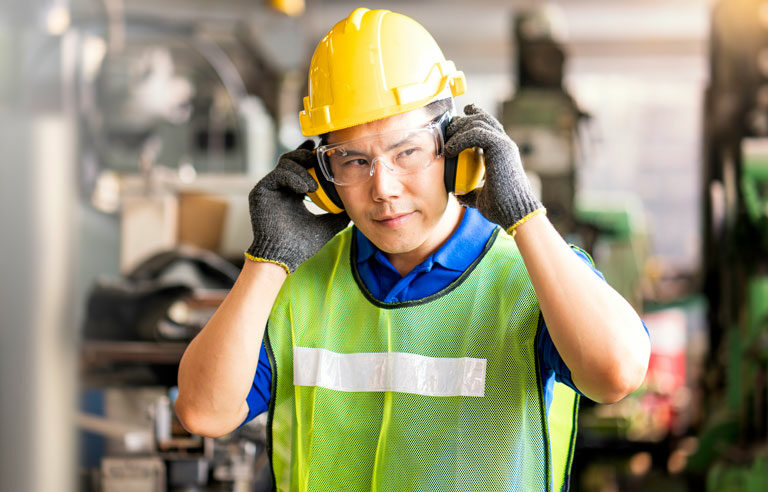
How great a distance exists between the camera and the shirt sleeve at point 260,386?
1643 mm

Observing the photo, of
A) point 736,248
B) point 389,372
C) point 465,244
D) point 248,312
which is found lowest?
point 736,248

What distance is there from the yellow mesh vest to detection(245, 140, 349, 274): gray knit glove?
0.43 ft

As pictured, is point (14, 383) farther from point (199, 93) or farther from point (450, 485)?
point (199, 93)

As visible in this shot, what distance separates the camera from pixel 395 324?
1.60m

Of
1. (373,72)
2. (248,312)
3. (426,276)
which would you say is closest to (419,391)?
(426,276)

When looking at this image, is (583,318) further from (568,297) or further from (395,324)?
(395,324)

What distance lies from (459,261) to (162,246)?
2.60 meters

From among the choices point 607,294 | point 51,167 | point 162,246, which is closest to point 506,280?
point 607,294

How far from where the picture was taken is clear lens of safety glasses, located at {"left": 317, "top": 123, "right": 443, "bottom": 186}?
4.96 ft

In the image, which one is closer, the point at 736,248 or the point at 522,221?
the point at 522,221

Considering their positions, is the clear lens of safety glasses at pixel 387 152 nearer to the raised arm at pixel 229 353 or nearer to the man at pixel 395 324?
the man at pixel 395 324

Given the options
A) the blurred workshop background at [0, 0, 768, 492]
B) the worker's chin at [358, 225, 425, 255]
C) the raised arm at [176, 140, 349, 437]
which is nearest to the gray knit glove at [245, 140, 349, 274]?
the raised arm at [176, 140, 349, 437]

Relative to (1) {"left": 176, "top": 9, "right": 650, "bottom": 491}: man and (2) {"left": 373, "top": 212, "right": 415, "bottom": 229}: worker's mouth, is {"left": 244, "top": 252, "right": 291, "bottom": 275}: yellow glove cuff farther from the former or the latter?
(2) {"left": 373, "top": 212, "right": 415, "bottom": 229}: worker's mouth

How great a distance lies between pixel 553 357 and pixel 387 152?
0.45 metres
